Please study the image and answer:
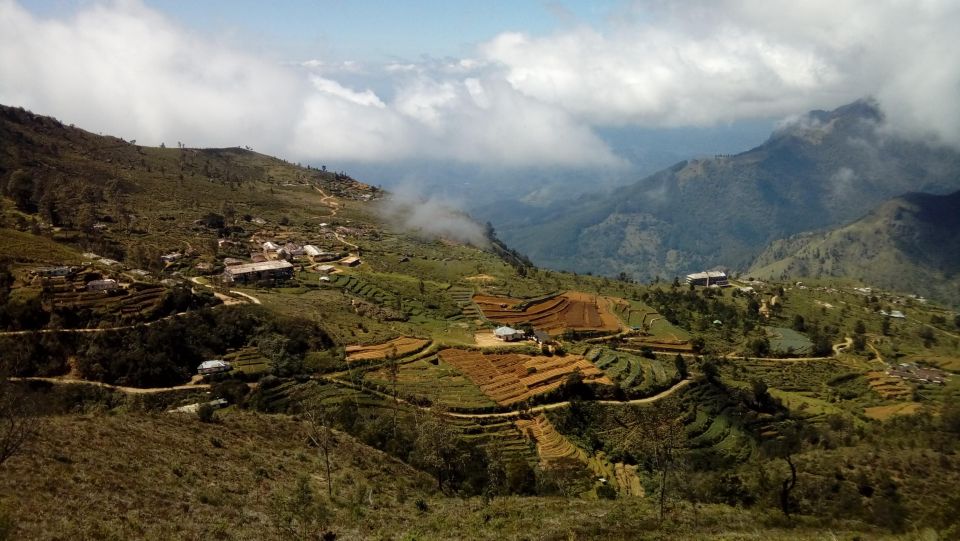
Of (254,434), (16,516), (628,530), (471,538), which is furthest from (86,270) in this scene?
(628,530)

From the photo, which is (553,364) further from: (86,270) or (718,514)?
(86,270)

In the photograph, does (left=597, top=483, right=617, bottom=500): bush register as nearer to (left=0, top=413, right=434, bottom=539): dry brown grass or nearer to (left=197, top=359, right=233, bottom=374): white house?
Answer: (left=0, top=413, right=434, bottom=539): dry brown grass

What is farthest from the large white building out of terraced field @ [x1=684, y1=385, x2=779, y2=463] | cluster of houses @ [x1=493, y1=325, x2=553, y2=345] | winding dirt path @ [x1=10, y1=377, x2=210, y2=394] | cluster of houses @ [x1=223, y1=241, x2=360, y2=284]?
winding dirt path @ [x1=10, y1=377, x2=210, y2=394]

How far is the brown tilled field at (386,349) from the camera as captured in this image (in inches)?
2549

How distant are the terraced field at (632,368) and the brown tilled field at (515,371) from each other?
6.77ft

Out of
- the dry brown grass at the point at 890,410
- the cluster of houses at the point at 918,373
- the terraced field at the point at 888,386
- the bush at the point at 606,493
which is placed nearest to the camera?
the bush at the point at 606,493

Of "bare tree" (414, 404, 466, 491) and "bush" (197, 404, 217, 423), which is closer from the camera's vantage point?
"bush" (197, 404, 217, 423)

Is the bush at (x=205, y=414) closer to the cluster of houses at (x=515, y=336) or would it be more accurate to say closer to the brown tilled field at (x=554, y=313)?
the cluster of houses at (x=515, y=336)

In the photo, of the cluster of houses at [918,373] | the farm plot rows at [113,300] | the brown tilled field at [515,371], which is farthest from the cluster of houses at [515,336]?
the cluster of houses at [918,373]

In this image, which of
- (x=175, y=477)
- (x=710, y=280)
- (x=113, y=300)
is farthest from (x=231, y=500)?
(x=710, y=280)

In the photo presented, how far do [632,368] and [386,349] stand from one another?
1387 inches

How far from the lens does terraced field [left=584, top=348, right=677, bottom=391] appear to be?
230 feet

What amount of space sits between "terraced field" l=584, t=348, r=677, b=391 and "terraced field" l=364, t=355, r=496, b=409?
2043 centimetres

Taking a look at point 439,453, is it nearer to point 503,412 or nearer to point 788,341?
point 503,412
